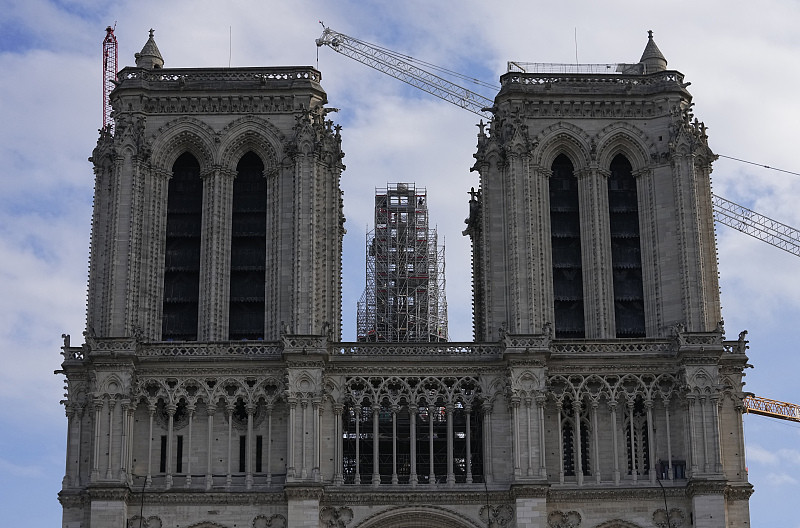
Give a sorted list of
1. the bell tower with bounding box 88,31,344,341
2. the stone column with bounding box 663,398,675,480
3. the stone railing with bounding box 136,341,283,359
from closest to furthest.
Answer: the stone column with bounding box 663,398,675,480 → the stone railing with bounding box 136,341,283,359 → the bell tower with bounding box 88,31,344,341

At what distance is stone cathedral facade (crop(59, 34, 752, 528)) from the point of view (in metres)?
68.4

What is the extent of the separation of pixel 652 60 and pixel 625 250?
350 inches

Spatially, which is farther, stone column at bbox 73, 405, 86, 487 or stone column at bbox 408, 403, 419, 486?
stone column at bbox 73, 405, 86, 487

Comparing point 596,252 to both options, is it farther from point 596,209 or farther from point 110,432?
point 110,432

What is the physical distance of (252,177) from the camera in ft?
245

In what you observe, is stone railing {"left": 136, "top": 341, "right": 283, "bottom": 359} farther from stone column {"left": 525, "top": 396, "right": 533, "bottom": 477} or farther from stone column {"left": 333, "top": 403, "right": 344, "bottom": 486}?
stone column {"left": 525, "top": 396, "right": 533, "bottom": 477}

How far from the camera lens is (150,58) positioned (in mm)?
76562

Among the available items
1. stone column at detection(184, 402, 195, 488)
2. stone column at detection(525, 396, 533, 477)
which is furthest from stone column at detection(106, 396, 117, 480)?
stone column at detection(525, 396, 533, 477)

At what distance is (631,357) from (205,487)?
17.2 m

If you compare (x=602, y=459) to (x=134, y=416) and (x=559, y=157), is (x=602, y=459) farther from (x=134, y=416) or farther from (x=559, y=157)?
(x=134, y=416)

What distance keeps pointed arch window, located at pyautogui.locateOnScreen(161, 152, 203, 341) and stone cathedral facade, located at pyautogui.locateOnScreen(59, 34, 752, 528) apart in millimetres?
91

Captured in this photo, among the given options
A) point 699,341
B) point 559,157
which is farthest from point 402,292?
point 699,341

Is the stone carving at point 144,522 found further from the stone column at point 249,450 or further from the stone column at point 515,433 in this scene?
the stone column at point 515,433

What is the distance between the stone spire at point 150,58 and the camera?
76431 mm
